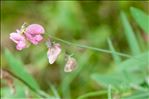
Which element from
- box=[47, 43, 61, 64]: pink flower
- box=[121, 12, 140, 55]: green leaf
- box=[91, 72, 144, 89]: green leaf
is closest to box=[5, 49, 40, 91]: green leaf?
box=[91, 72, 144, 89]: green leaf

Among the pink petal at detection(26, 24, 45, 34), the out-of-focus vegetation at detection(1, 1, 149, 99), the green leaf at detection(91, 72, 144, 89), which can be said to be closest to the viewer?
the pink petal at detection(26, 24, 45, 34)

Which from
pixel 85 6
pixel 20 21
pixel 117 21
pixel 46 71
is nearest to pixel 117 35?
pixel 117 21

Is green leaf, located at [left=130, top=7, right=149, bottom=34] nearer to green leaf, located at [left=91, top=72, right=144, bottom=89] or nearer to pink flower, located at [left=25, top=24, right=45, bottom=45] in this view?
green leaf, located at [left=91, top=72, right=144, bottom=89]

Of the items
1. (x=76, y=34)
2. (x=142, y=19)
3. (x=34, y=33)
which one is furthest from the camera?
(x=76, y=34)

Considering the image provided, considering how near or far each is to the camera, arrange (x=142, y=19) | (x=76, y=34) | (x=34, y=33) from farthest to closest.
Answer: (x=76, y=34)
(x=142, y=19)
(x=34, y=33)

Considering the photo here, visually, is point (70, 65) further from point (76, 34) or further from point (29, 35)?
point (76, 34)

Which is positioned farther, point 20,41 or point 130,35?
point 130,35

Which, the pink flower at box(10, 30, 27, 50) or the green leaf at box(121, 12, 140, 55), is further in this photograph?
the green leaf at box(121, 12, 140, 55)

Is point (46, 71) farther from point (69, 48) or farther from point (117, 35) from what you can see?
point (117, 35)

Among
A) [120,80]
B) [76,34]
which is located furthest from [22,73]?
[76,34]
